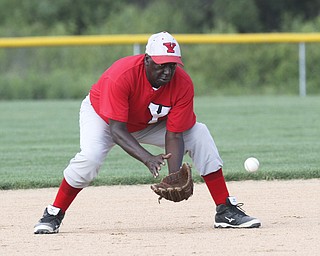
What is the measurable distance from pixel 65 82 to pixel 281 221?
1379 centimetres

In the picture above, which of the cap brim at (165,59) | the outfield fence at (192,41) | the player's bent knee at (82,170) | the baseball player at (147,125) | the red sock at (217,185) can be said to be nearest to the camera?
the cap brim at (165,59)

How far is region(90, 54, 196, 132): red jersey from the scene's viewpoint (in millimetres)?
5770

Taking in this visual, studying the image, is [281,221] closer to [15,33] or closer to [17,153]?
[17,153]

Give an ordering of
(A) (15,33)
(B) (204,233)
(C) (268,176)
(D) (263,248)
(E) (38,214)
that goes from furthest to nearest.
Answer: (A) (15,33) → (C) (268,176) → (E) (38,214) → (B) (204,233) → (D) (263,248)

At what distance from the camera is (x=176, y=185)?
5988 mm

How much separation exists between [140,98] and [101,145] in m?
0.39

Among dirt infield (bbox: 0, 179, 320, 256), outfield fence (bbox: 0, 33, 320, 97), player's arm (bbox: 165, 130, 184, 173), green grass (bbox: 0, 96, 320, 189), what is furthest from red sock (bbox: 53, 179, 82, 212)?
outfield fence (bbox: 0, 33, 320, 97)

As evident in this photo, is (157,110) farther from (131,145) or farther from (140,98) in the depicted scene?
(131,145)

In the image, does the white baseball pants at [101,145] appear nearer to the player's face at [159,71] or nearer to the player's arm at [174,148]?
the player's arm at [174,148]

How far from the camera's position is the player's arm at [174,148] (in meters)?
5.97

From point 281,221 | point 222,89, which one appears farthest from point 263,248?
point 222,89

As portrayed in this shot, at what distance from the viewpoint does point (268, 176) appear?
8781mm

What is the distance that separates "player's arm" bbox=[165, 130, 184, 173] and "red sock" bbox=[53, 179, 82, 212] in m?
0.63

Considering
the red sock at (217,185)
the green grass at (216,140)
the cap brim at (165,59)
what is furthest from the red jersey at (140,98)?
the green grass at (216,140)
